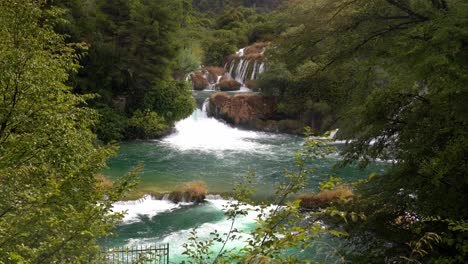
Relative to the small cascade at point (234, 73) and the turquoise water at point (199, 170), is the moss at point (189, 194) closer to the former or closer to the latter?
the turquoise water at point (199, 170)

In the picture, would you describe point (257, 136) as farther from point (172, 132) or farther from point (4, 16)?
point (4, 16)

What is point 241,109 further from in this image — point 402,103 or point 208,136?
point 402,103

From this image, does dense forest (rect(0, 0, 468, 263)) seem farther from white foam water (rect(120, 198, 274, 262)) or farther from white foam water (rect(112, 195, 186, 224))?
white foam water (rect(112, 195, 186, 224))

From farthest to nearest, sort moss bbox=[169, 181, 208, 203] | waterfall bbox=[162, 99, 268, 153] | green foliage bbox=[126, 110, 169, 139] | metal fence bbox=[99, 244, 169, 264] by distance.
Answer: green foliage bbox=[126, 110, 169, 139] → waterfall bbox=[162, 99, 268, 153] → moss bbox=[169, 181, 208, 203] → metal fence bbox=[99, 244, 169, 264]

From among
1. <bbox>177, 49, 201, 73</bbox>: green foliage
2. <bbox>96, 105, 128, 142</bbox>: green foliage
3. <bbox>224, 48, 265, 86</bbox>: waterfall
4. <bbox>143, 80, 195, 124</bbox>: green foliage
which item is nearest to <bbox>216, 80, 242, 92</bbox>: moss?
<bbox>224, 48, 265, 86</bbox>: waterfall

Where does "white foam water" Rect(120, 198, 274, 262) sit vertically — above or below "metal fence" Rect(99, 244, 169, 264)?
below

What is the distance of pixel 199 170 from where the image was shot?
18250 millimetres

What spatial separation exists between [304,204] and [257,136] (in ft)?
46.1

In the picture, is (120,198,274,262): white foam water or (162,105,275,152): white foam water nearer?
(120,198,274,262): white foam water

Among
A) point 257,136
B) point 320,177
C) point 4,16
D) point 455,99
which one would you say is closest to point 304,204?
point 320,177

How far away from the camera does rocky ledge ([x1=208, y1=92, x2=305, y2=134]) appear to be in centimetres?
2880

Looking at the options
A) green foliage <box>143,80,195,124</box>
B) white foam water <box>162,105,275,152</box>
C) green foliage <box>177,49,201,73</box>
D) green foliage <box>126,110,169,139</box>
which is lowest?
white foam water <box>162,105,275,152</box>

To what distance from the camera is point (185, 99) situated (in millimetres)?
26609

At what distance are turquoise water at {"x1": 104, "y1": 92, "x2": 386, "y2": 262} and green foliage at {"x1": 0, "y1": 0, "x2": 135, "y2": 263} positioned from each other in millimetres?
3089
